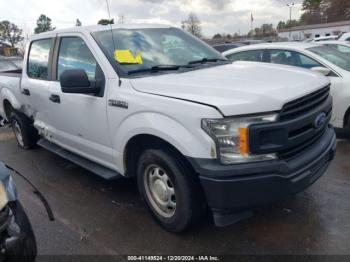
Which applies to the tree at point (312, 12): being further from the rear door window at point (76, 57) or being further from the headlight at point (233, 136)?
the headlight at point (233, 136)

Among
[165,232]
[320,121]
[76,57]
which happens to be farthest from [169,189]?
[76,57]

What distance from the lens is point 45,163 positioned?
5688 mm

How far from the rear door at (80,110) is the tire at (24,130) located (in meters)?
1.44

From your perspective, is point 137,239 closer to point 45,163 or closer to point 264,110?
point 264,110

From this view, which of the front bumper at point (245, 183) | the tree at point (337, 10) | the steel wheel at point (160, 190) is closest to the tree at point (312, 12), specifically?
the tree at point (337, 10)

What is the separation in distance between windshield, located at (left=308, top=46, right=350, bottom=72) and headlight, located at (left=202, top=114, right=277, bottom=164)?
12.7ft

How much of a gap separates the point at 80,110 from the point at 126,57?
0.84 m

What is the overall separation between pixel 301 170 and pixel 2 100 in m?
5.71

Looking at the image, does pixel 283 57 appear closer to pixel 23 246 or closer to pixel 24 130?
pixel 24 130

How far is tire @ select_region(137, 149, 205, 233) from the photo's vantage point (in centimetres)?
304

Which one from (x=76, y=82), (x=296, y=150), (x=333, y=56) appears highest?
(x=76, y=82)

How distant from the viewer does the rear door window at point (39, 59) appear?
4.92 m

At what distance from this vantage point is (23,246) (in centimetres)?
235

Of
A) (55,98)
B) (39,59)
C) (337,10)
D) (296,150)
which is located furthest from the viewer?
(337,10)
